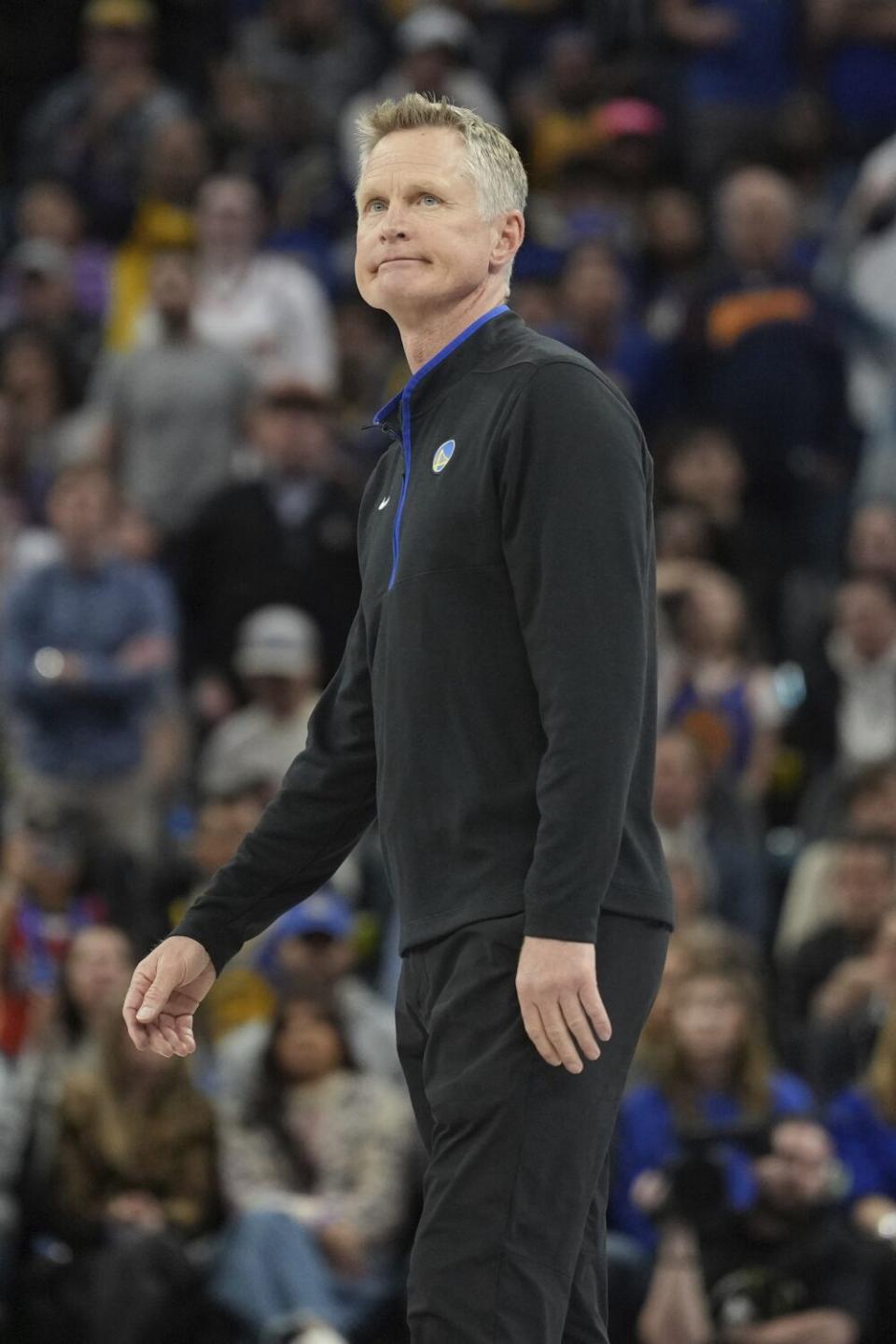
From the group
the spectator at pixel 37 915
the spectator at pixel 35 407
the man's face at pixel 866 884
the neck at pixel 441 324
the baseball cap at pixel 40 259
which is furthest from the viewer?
the baseball cap at pixel 40 259

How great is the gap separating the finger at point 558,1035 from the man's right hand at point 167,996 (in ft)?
2.10

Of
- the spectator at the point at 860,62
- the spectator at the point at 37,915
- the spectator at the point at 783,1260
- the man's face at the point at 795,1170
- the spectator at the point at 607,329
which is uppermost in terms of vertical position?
the spectator at the point at 860,62

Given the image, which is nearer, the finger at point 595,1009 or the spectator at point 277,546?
the finger at point 595,1009

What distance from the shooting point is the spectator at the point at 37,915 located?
24.4ft

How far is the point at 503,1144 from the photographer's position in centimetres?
295

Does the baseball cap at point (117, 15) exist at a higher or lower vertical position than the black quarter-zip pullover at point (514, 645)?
higher

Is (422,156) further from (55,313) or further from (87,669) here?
(55,313)

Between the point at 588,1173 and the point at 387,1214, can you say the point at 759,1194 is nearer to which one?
the point at 387,1214

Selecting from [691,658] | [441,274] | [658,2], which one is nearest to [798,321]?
[691,658]

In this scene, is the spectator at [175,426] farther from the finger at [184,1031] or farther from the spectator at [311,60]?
the finger at [184,1031]

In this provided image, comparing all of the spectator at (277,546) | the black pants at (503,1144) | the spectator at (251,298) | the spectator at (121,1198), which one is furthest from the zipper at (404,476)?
the spectator at (251,298)

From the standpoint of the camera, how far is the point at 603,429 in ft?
9.84

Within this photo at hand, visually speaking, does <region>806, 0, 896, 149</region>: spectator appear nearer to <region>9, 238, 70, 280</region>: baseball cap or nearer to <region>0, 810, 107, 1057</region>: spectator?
<region>9, 238, 70, 280</region>: baseball cap

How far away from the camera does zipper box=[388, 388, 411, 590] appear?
3.21 meters
